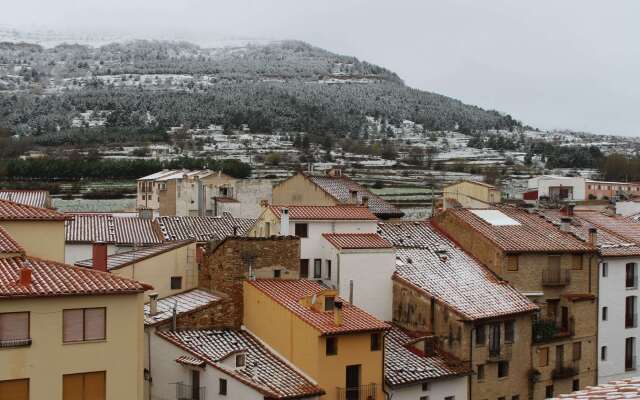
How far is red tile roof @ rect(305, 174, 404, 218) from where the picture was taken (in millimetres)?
63281

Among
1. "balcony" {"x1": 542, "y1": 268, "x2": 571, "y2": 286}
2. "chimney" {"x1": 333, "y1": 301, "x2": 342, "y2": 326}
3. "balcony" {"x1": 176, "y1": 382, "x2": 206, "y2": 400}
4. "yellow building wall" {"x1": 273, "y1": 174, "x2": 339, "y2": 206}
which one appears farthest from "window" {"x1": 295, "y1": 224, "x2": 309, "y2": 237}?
"yellow building wall" {"x1": 273, "y1": 174, "x2": 339, "y2": 206}

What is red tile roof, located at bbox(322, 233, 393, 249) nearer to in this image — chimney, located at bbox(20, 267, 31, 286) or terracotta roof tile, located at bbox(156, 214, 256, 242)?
terracotta roof tile, located at bbox(156, 214, 256, 242)

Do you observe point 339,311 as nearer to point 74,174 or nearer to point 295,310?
point 295,310

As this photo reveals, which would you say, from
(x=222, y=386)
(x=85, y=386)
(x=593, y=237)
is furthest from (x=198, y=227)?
(x=85, y=386)

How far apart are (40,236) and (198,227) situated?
29670mm

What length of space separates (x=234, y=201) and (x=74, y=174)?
178ft

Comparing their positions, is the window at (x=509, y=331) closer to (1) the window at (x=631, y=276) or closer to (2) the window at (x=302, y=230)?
(2) the window at (x=302, y=230)

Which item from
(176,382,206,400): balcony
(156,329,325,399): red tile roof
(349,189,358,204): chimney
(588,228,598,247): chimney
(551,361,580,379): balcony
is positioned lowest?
(551,361,580,379): balcony

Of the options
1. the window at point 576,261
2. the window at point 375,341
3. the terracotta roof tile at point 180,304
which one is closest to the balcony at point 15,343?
the terracotta roof tile at point 180,304

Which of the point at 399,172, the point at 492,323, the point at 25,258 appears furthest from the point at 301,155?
the point at 25,258

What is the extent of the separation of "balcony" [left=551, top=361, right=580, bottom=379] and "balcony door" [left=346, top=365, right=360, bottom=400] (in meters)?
13.4

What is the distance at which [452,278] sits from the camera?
42.7 m

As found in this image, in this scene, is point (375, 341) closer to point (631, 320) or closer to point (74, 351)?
point (74, 351)

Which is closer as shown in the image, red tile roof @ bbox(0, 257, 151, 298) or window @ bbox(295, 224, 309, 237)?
red tile roof @ bbox(0, 257, 151, 298)
